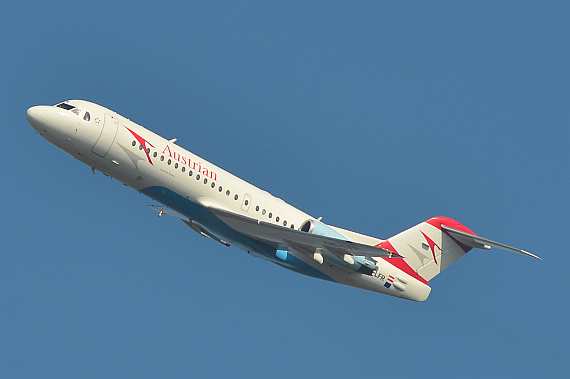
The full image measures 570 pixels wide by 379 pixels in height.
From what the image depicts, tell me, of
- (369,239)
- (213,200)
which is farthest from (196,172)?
(369,239)

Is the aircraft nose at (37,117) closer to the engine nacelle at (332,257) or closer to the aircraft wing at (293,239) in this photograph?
the aircraft wing at (293,239)

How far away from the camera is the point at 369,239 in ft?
122

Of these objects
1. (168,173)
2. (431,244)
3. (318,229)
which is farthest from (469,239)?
(168,173)

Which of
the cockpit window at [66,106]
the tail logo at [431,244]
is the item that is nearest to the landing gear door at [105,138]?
the cockpit window at [66,106]

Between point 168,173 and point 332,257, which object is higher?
point 168,173

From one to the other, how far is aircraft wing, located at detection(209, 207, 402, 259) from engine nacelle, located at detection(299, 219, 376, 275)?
0.74 ft

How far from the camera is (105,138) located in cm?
3188

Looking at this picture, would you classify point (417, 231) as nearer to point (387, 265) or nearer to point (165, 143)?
point (387, 265)

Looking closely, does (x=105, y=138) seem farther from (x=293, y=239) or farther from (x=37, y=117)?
(x=293, y=239)

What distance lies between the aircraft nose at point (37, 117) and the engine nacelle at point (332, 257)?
11589 millimetres

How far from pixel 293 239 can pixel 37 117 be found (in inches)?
448

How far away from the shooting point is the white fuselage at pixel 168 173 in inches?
1246

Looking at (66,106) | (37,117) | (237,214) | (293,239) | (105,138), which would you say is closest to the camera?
(37,117)

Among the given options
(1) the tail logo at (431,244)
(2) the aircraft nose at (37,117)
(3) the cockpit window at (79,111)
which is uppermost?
(1) the tail logo at (431,244)
